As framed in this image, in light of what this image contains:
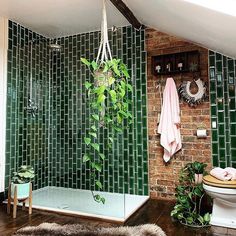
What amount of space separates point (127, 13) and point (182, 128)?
1.62m

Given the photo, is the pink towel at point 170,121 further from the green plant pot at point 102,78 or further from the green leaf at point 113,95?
the green plant pot at point 102,78

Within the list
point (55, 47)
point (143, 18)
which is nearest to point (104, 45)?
point (143, 18)

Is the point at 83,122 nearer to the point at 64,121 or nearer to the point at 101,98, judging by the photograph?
the point at 64,121

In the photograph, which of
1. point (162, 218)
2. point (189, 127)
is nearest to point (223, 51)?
point (189, 127)

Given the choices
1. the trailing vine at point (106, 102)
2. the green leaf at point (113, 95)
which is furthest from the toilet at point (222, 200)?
the green leaf at point (113, 95)

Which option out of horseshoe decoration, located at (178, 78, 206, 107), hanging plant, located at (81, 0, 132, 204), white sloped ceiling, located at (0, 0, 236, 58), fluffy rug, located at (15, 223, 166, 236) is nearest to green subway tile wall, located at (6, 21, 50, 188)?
white sloped ceiling, located at (0, 0, 236, 58)

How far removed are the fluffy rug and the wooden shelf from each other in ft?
6.31

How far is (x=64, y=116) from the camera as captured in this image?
3613 mm

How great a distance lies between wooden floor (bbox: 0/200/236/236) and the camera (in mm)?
2309

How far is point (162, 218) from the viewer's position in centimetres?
264

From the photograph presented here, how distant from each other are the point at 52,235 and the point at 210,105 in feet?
7.68

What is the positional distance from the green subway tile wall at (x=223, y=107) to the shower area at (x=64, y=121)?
90cm

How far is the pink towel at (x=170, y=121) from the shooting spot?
3.21 meters

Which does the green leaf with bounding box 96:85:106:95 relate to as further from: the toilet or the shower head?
the shower head
